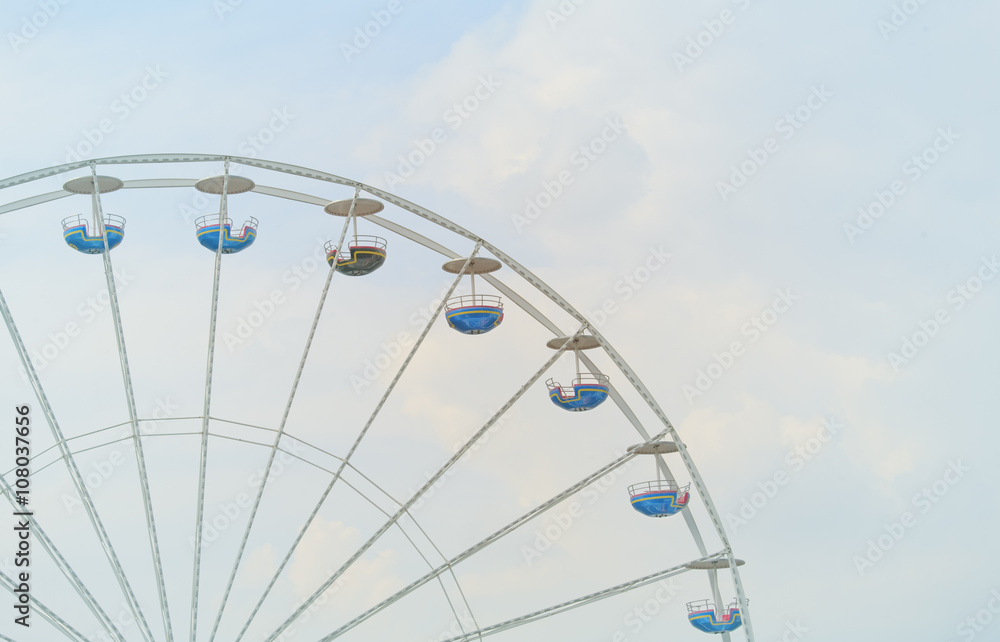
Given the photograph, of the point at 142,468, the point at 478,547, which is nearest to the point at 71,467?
the point at 142,468

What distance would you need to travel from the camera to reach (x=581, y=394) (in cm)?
3012

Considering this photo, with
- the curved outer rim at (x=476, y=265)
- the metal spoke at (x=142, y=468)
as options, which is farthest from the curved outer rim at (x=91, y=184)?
the curved outer rim at (x=476, y=265)

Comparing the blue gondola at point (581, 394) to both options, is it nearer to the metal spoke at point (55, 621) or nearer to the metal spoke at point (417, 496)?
the metal spoke at point (417, 496)

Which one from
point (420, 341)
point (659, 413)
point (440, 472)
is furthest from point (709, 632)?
point (420, 341)

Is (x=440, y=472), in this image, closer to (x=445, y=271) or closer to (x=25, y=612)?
(x=445, y=271)

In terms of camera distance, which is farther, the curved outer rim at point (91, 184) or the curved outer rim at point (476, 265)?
the curved outer rim at point (476, 265)

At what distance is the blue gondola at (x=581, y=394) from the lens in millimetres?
30078

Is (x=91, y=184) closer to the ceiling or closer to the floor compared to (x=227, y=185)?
closer to the floor

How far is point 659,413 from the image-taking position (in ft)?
95.9

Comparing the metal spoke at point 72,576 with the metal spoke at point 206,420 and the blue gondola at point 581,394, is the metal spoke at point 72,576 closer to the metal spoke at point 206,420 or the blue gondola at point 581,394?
the metal spoke at point 206,420

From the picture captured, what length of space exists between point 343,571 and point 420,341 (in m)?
5.77

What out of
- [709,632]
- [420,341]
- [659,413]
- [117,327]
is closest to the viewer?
[117,327]

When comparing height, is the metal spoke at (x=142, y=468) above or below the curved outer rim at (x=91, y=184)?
below

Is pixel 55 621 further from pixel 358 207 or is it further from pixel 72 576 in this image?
pixel 358 207
